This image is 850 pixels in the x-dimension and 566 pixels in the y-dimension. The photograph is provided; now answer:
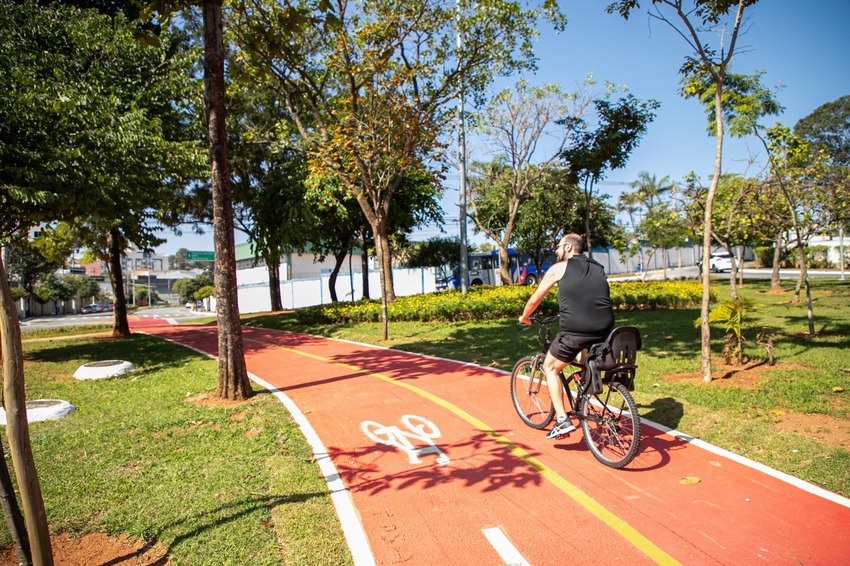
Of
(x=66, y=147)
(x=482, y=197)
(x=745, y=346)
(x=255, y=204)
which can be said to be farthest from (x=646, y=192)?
(x=66, y=147)

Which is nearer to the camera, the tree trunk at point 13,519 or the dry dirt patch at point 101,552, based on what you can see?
the tree trunk at point 13,519

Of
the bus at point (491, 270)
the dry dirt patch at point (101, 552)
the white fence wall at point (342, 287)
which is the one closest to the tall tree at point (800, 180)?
the dry dirt patch at point (101, 552)

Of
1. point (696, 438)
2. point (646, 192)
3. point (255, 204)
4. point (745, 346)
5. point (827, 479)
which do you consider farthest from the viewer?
point (646, 192)

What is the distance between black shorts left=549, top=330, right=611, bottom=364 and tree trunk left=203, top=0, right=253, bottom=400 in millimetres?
4587

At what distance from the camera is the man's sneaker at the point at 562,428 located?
4992 mm

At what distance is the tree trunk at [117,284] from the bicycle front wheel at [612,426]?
17.6m

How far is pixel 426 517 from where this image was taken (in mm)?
3961

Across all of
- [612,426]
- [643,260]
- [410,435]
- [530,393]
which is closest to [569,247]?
[612,426]

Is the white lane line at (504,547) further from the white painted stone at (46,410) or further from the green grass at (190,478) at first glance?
the white painted stone at (46,410)

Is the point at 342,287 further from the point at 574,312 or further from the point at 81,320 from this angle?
the point at 574,312

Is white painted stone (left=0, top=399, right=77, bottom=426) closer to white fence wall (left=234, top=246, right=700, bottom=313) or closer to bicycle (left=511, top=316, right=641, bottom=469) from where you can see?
bicycle (left=511, top=316, right=641, bottom=469)

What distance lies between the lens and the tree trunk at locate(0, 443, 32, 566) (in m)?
2.97

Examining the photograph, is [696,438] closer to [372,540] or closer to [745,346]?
[372,540]

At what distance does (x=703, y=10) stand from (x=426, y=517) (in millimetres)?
7844
